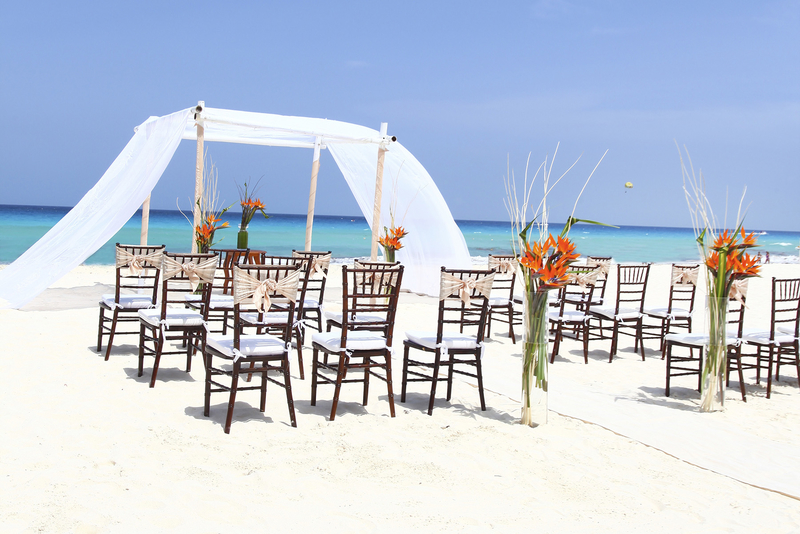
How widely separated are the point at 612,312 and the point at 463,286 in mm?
2802

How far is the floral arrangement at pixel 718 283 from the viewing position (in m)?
4.59

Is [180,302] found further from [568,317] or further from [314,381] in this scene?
[568,317]

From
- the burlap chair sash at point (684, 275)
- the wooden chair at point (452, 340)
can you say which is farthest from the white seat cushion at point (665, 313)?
the wooden chair at point (452, 340)

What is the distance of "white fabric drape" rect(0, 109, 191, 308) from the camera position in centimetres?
666

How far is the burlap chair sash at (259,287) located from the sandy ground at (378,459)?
30.2 inches

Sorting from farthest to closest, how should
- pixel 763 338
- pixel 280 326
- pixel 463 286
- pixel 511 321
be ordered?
1. pixel 511 321
2. pixel 763 338
3. pixel 280 326
4. pixel 463 286

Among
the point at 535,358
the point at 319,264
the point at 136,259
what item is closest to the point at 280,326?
the point at 319,264

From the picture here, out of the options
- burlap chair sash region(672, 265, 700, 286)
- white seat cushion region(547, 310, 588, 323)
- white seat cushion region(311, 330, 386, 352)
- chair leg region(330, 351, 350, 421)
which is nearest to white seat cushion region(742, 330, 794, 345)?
burlap chair sash region(672, 265, 700, 286)

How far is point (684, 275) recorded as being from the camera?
21.5 feet

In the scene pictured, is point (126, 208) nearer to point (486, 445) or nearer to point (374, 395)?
point (374, 395)

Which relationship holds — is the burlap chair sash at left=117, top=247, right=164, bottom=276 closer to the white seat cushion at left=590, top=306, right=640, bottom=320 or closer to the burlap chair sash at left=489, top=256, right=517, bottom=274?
the burlap chair sash at left=489, top=256, right=517, bottom=274

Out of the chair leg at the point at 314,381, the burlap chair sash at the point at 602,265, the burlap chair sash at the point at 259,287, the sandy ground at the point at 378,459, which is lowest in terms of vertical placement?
the sandy ground at the point at 378,459

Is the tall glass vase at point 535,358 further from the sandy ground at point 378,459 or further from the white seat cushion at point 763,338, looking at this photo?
the white seat cushion at point 763,338

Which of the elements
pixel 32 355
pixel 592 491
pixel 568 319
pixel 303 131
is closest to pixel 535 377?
pixel 592 491
